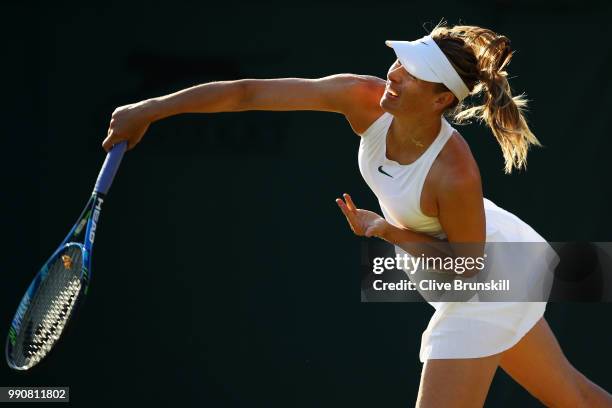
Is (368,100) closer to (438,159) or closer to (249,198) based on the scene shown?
(438,159)

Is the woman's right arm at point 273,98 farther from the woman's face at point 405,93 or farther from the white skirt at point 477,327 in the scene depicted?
the white skirt at point 477,327

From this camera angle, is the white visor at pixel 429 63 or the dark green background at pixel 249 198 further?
the dark green background at pixel 249 198

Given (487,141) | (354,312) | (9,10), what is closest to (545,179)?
(487,141)

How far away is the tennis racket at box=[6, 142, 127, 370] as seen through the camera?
2.69 m

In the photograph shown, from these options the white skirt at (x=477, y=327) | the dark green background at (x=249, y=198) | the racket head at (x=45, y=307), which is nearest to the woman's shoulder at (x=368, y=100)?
the white skirt at (x=477, y=327)

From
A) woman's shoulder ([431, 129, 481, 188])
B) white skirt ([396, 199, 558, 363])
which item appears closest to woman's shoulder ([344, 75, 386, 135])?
woman's shoulder ([431, 129, 481, 188])

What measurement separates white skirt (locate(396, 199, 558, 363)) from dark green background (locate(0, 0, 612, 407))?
1.12 meters

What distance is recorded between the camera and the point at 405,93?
283 cm

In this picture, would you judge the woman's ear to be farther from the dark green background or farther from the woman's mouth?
the dark green background

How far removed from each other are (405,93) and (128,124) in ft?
2.31

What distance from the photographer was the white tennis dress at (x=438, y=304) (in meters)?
2.85

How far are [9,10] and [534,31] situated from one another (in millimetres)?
1873

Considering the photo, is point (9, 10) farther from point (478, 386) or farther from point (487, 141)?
point (478, 386)

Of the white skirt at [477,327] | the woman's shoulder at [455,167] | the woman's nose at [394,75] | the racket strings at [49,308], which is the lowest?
the white skirt at [477,327]
